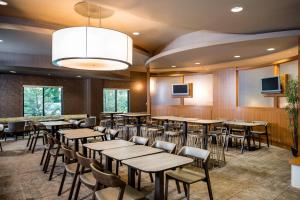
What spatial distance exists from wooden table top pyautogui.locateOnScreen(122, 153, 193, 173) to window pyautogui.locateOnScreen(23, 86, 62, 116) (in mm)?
8592

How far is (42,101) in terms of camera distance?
9.83 metres

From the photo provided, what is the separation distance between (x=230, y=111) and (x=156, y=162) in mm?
6348

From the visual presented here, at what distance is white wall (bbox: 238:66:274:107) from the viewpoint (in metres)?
7.19

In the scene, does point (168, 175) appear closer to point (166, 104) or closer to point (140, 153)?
point (140, 153)

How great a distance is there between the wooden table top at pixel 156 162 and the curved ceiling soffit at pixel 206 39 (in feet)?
11.0

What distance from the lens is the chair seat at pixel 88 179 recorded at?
8.26 feet

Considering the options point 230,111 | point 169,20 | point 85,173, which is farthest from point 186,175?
point 230,111

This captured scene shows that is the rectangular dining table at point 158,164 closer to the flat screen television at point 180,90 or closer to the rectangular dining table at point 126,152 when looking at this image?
the rectangular dining table at point 126,152

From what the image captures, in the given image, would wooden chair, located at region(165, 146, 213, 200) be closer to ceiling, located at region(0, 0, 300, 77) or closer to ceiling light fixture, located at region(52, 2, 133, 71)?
ceiling light fixture, located at region(52, 2, 133, 71)

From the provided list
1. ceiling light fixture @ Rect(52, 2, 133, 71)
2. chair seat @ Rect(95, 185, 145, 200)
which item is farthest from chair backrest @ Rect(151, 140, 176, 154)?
ceiling light fixture @ Rect(52, 2, 133, 71)

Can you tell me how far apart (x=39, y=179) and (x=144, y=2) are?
136 inches

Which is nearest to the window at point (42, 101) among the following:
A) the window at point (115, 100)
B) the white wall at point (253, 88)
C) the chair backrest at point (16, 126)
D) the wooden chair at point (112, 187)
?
the chair backrest at point (16, 126)

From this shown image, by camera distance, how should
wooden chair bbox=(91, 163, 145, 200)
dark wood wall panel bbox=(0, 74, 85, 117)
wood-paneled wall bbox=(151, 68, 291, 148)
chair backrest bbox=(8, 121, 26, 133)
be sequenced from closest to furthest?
wooden chair bbox=(91, 163, 145, 200) → wood-paneled wall bbox=(151, 68, 291, 148) → chair backrest bbox=(8, 121, 26, 133) → dark wood wall panel bbox=(0, 74, 85, 117)

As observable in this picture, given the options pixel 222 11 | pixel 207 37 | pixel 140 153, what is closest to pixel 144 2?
pixel 222 11
